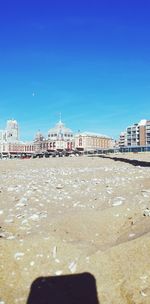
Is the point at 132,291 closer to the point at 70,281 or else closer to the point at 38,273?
the point at 70,281

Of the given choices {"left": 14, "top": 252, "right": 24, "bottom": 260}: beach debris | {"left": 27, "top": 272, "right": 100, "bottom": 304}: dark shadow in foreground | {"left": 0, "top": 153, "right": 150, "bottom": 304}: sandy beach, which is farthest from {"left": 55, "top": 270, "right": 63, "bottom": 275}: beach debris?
{"left": 14, "top": 252, "right": 24, "bottom": 260}: beach debris

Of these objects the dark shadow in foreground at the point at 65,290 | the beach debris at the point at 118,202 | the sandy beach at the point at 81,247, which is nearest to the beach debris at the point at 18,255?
the sandy beach at the point at 81,247

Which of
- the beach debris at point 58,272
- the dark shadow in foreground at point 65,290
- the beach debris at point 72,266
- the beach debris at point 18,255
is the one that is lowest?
the dark shadow in foreground at point 65,290

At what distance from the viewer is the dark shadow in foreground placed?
696cm

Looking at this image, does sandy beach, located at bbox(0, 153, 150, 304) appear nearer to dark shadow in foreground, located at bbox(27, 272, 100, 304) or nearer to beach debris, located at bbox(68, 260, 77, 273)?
beach debris, located at bbox(68, 260, 77, 273)

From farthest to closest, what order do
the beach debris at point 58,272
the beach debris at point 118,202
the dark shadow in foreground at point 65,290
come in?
1. the beach debris at point 118,202
2. the beach debris at point 58,272
3. the dark shadow in foreground at point 65,290

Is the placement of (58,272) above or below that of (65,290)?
above

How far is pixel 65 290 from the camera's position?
7293 mm

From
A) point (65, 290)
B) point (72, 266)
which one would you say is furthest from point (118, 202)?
point (65, 290)

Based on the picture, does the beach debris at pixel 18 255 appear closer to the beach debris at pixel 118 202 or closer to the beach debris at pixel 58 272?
the beach debris at pixel 58 272

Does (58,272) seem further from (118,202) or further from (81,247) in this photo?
(118,202)

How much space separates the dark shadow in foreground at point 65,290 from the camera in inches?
274

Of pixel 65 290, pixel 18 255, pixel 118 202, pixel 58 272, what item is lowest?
pixel 65 290

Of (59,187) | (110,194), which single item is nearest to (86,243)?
(110,194)
